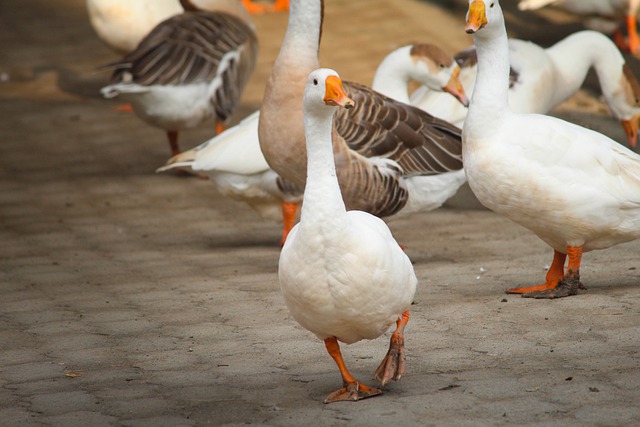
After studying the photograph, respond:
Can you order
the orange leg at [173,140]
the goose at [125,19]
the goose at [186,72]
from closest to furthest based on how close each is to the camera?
the goose at [186,72] → the orange leg at [173,140] → the goose at [125,19]

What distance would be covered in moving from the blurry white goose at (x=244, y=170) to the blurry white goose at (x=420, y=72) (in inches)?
41.7

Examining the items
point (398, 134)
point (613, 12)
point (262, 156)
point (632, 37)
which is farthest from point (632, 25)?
point (262, 156)

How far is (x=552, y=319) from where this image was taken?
5.19 meters

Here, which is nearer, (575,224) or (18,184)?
(575,224)

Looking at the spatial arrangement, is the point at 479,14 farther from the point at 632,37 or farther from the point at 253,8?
the point at 253,8

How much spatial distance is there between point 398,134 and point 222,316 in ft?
5.98

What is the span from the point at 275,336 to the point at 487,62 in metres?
1.83

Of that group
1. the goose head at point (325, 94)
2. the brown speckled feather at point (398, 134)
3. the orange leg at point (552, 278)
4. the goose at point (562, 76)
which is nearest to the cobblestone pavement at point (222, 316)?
the orange leg at point (552, 278)

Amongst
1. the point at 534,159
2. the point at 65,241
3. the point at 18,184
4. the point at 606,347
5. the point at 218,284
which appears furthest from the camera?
the point at 18,184

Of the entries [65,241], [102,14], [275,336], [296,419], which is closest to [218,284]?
[275,336]

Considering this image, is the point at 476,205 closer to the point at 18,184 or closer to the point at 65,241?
the point at 65,241

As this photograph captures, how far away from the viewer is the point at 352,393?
13.6ft

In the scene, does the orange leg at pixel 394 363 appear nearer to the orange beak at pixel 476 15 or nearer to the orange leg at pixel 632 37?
the orange beak at pixel 476 15

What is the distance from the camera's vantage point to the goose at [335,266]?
399 cm
